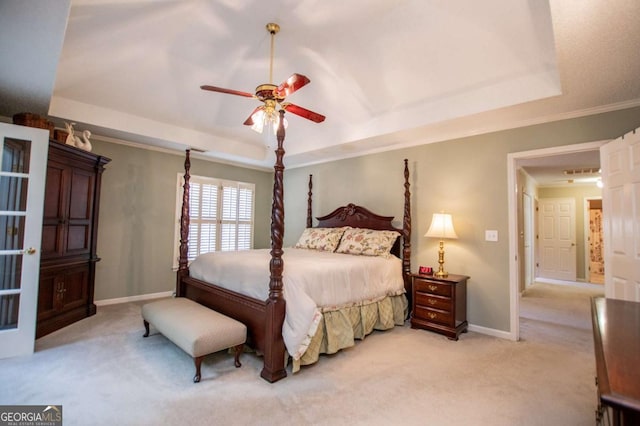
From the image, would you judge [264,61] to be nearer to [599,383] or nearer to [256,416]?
[256,416]

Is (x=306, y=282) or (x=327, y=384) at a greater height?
(x=306, y=282)

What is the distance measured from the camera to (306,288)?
2.70 m

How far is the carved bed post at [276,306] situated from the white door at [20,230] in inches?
88.8

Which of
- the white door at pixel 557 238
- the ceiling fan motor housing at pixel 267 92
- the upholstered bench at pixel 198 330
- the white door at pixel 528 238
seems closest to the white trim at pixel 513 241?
the ceiling fan motor housing at pixel 267 92

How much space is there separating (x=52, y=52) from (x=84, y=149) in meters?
1.72

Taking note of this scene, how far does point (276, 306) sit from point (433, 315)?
2015 mm

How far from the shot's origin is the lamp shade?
3607mm

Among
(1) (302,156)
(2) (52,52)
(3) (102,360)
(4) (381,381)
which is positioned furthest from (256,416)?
(1) (302,156)

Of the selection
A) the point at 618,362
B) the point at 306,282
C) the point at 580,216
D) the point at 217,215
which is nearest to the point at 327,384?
the point at 306,282

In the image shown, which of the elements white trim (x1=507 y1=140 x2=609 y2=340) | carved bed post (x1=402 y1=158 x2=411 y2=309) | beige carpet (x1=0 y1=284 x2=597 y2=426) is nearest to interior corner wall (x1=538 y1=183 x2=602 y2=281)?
beige carpet (x1=0 y1=284 x2=597 y2=426)

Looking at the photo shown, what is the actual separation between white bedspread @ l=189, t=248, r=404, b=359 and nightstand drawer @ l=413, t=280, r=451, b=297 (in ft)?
0.92

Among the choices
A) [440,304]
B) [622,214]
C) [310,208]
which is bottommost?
[440,304]

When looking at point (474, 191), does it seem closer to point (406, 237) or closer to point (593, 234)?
point (406, 237)

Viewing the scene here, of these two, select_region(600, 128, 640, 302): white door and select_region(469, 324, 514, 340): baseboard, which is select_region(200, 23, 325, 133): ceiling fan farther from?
select_region(469, 324, 514, 340): baseboard
